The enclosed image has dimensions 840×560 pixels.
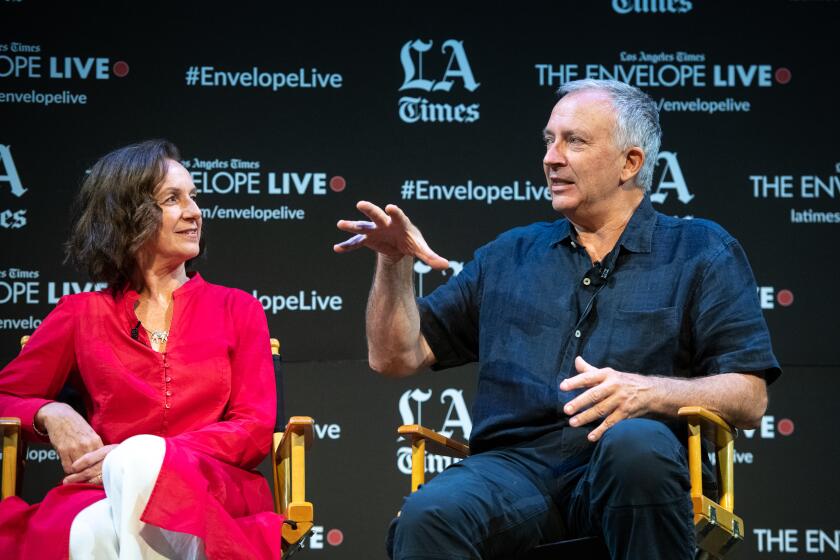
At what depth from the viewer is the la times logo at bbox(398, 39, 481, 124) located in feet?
14.9

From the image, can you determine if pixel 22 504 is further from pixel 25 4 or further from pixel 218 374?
pixel 25 4

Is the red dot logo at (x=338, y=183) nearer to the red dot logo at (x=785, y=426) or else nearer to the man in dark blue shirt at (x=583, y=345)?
the man in dark blue shirt at (x=583, y=345)

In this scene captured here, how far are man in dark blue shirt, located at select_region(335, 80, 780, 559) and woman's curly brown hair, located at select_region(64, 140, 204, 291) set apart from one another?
2.30 feet

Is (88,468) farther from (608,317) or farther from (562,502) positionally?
(608,317)

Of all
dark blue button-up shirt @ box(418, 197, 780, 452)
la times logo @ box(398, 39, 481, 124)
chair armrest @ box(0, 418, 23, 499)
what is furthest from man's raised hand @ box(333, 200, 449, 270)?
la times logo @ box(398, 39, 481, 124)

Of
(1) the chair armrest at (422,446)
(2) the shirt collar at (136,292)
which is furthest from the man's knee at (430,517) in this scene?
(2) the shirt collar at (136,292)

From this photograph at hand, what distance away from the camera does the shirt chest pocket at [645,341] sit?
284 centimetres

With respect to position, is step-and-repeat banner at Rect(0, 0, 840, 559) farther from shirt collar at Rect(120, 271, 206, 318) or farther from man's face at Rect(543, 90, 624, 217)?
man's face at Rect(543, 90, 624, 217)

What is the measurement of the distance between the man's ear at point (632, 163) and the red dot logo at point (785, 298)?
1.60m

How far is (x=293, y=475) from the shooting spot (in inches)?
117

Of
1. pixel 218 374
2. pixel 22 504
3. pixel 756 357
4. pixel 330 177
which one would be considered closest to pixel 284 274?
pixel 330 177

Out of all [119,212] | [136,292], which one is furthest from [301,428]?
[119,212]

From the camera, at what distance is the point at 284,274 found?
4488 mm

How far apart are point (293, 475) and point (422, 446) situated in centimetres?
33
